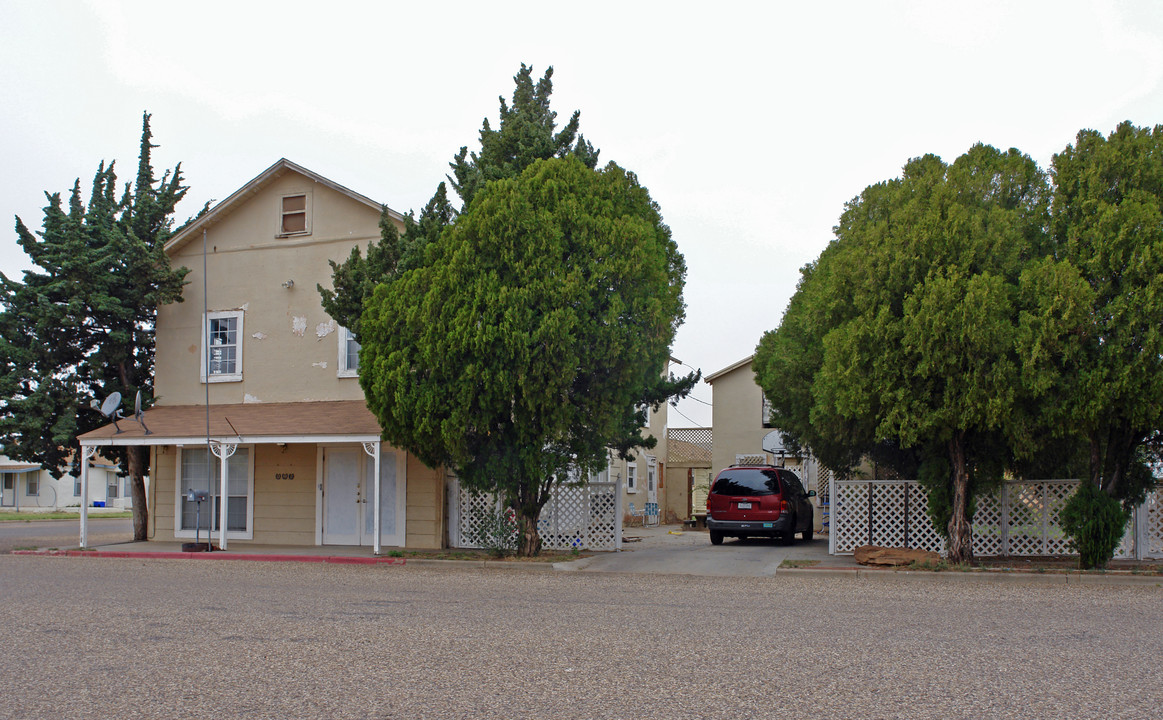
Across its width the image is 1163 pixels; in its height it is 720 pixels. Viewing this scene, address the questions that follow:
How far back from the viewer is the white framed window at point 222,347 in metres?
21.4

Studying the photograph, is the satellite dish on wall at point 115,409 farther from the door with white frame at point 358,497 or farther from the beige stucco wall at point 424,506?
the beige stucco wall at point 424,506

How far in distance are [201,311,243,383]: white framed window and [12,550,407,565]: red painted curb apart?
4204 mm

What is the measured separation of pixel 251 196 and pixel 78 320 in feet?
14.8

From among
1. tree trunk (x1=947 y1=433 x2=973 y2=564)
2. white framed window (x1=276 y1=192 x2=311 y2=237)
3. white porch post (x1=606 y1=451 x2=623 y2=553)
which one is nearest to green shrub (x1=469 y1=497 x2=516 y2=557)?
white porch post (x1=606 y1=451 x2=623 y2=553)

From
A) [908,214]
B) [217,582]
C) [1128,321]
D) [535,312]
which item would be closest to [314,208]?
[535,312]

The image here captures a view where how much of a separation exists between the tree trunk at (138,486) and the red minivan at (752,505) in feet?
41.9

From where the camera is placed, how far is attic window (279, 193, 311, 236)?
838 inches

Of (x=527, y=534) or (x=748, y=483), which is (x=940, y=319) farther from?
(x=748, y=483)

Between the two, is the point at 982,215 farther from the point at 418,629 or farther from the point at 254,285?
the point at 254,285

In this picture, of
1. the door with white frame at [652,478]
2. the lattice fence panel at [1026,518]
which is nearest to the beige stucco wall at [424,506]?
the lattice fence panel at [1026,518]

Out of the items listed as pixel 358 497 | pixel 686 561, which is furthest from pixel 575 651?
pixel 358 497

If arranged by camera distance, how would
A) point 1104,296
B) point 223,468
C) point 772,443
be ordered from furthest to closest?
1. point 772,443
2. point 223,468
3. point 1104,296

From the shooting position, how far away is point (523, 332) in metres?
15.4

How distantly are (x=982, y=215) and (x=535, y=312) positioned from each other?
6959mm
